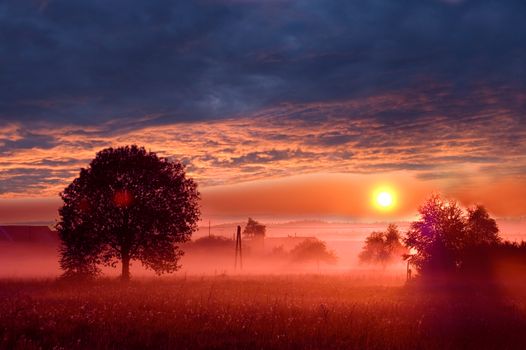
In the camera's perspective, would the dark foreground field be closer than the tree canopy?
Yes

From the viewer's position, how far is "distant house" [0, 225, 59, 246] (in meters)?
104

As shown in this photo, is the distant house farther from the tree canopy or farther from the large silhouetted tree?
the tree canopy

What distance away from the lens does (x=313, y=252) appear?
6122 inches

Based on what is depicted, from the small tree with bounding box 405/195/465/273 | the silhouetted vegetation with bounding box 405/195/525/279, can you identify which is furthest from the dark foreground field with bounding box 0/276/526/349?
the small tree with bounding box 405/195/465/273

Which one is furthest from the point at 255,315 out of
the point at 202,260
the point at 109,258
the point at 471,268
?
the point at 202,260

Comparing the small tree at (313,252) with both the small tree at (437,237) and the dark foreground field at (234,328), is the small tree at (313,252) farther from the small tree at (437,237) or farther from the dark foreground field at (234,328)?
the dark foreground field at (234,328)

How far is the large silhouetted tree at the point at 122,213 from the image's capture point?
37156 mm

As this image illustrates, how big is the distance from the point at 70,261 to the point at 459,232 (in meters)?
33.9

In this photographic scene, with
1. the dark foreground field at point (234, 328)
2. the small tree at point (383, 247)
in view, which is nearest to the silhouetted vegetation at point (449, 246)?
the dark foreground field at point (234, 328)

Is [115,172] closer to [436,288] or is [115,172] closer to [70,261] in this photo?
[70,261]

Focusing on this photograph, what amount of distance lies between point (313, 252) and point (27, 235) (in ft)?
269

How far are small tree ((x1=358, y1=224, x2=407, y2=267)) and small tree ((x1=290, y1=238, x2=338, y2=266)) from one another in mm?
31183

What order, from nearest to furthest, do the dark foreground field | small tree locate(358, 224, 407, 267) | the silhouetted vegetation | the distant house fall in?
1. the dark foreground field
2. the silhouetted vegetation
3. the distant house
4. small tree locate(358, 224, 407, 267)

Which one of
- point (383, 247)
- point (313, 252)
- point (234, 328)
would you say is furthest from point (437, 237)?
point (313, 252)
